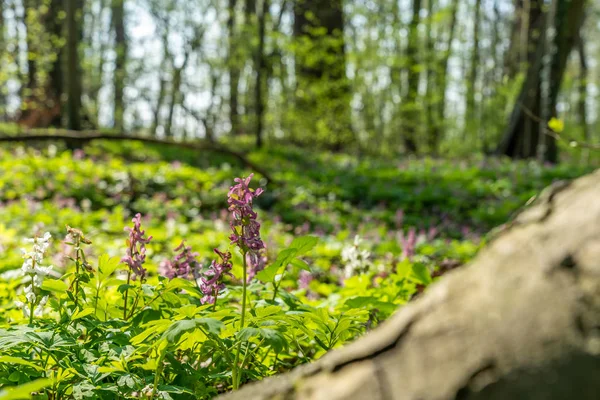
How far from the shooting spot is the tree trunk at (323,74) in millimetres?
17672

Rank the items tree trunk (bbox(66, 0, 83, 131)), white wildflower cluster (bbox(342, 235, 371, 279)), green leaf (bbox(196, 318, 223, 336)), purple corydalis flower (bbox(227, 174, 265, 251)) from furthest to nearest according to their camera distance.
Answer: tree trunk (bbox(66, 0, 83, 131)), white wildflower cluster (bbox(342, 235, 371, 279)), purple corydalis flower (bbox(227, 174, 265, 251)), green leaf (bbox(196, 318, 223, 336))

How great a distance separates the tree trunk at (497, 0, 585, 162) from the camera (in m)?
13.2

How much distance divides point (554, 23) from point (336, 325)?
1338cm

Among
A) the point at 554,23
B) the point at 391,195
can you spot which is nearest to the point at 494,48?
the point at 554,23

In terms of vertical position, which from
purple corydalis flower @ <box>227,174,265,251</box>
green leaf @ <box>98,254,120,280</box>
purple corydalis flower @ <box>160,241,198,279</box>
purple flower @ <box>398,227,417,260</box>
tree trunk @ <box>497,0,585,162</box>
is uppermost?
tree trunk @ <box>497,0,585,162</box>

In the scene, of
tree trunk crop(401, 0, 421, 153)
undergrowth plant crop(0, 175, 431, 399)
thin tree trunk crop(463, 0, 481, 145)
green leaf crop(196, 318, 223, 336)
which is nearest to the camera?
green leaf crop(196, 318, 223, 336)

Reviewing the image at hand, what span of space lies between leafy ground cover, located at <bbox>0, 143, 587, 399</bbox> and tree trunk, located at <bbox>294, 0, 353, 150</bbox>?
2.24 metres

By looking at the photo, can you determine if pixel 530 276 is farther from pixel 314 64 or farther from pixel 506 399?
pixel 314 64

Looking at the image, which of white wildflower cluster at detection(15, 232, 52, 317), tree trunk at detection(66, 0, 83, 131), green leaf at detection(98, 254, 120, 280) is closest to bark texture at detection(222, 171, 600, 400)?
green leaf at detection(98, 254, 120, 280)

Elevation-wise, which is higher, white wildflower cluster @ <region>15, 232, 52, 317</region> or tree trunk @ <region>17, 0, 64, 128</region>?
tree trunk @ <region>17, 0, 64, 128</region>

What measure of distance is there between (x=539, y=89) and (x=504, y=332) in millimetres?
16840

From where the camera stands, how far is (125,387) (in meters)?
1.57

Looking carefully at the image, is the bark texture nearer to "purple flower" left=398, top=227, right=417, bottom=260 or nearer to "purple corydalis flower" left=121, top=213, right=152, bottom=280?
"purple corydalis flower" left=121, top=213, right=152, bottom=280

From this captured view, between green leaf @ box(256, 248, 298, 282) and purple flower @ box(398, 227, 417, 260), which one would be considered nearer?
green leaf @ box(256, 248, 298, 282)
